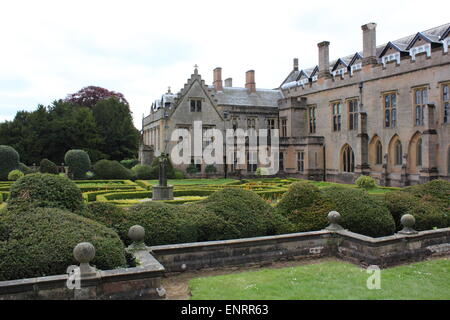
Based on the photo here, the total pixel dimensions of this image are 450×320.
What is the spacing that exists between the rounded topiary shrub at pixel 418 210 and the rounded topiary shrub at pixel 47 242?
8.28 meters

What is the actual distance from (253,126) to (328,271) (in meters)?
31.9

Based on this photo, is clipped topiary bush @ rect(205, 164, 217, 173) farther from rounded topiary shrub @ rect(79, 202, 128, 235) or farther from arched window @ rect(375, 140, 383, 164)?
rounded topiary shrub @ rect(79, 202, 128, 235)

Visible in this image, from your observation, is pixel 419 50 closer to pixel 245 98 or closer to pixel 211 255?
pixel 245 98

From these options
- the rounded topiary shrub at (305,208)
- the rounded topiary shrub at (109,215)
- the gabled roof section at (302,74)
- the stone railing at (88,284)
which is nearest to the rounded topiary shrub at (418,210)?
the rounded topiary shrub at (305,208)

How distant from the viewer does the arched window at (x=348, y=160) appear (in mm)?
33531

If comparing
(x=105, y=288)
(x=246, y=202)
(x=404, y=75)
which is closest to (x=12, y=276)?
(x=105, y=288)

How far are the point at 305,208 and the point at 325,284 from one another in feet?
12.4

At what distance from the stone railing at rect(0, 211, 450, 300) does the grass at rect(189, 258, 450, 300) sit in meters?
0.57

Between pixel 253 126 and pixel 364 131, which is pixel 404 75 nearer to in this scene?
pixel 364 131

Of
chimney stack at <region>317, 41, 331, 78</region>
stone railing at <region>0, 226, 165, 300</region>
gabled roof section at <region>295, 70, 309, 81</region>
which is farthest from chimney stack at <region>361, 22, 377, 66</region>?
stone railing at <region>0, 226, 165, 300</region>

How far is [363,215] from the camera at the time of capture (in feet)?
34.8

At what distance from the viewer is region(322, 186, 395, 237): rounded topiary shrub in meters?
10.6

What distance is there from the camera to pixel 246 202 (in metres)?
10.5

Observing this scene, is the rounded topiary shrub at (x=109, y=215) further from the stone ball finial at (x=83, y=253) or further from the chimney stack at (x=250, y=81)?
the chimney stack at (x=250, y=81)
